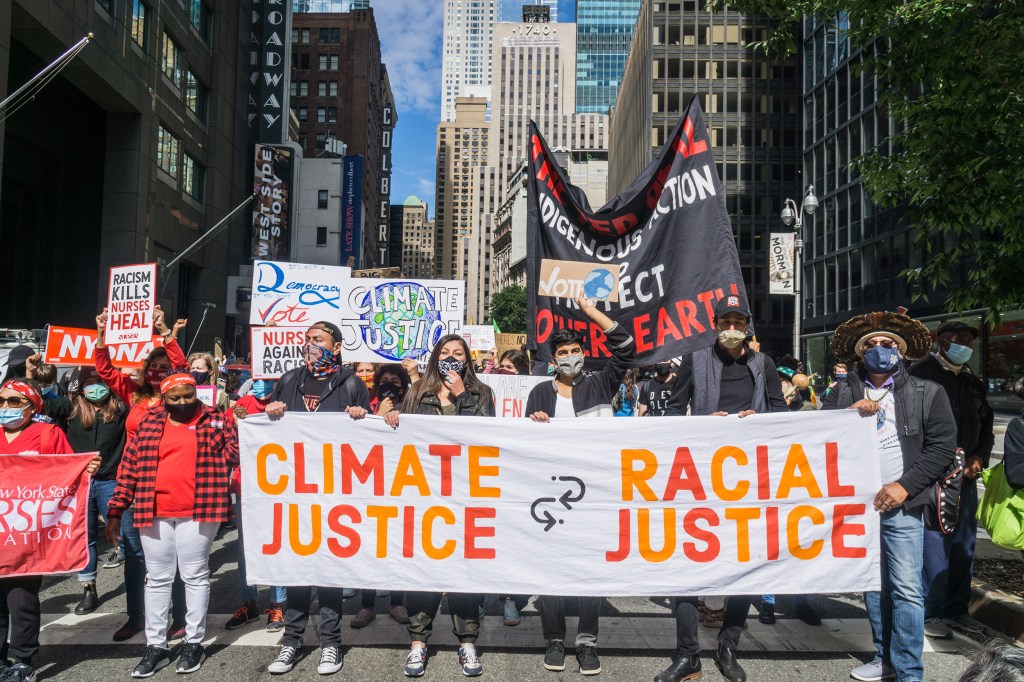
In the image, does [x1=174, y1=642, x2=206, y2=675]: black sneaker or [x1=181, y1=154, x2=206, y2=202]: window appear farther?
[x1=181, y1=154, x2=206, y2=202]: window

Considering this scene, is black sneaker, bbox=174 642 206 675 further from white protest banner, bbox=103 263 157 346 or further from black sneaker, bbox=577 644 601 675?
white protest banner, bbox=103 263 157 346

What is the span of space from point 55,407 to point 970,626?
25.8ft

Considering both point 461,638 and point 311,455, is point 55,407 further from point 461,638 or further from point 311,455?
point 461,638

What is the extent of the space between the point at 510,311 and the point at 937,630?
85.6 meters

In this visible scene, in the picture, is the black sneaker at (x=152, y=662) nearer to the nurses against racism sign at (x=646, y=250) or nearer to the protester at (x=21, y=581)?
the protester at (x=21, y=581)

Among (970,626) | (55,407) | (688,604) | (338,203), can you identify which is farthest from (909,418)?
(338,203)

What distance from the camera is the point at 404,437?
15.5ft

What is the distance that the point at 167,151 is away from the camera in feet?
89.3

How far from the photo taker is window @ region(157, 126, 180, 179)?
2635 centimetres

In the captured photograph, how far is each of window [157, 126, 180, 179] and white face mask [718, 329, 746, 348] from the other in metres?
26.7

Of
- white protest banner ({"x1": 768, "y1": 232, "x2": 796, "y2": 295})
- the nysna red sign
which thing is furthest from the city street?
white protest banner ({"x1": 768, "y1": 232, "x2": 796, "y2": 295})

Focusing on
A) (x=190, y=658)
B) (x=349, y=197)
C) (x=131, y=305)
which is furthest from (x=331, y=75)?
(x=190, y=658)

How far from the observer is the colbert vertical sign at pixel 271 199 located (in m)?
37.6

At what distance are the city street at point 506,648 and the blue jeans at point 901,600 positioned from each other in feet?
1.26
